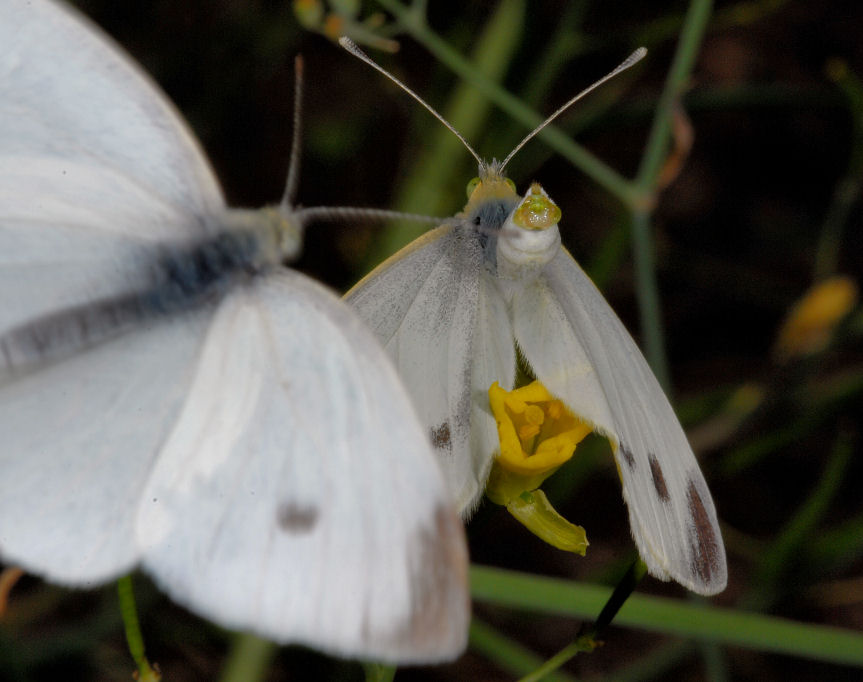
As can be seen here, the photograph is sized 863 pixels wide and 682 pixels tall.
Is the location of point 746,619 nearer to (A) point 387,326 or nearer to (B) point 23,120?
(A) point 387,326

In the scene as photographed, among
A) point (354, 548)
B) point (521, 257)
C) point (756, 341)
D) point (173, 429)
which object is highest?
point (521, 257)

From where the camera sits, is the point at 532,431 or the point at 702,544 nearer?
the point at 702,544

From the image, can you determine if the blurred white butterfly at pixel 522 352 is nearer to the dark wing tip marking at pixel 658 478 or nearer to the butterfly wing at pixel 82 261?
the dark wing tip marking at pixel 658 478

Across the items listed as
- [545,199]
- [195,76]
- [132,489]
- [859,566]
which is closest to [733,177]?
[859,566]

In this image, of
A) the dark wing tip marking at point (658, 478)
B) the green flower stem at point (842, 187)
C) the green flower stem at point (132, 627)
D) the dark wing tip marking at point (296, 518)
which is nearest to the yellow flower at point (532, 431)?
the dark wing tip marking at point (658, 478)

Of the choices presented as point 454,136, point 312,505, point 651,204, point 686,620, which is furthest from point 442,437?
point 454,136

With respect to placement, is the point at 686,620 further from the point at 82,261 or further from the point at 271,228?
the point at 82,261

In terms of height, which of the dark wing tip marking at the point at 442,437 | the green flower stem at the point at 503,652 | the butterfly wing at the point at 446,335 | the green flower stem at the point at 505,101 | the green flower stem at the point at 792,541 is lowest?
the green flower stem at the point at 503,652
